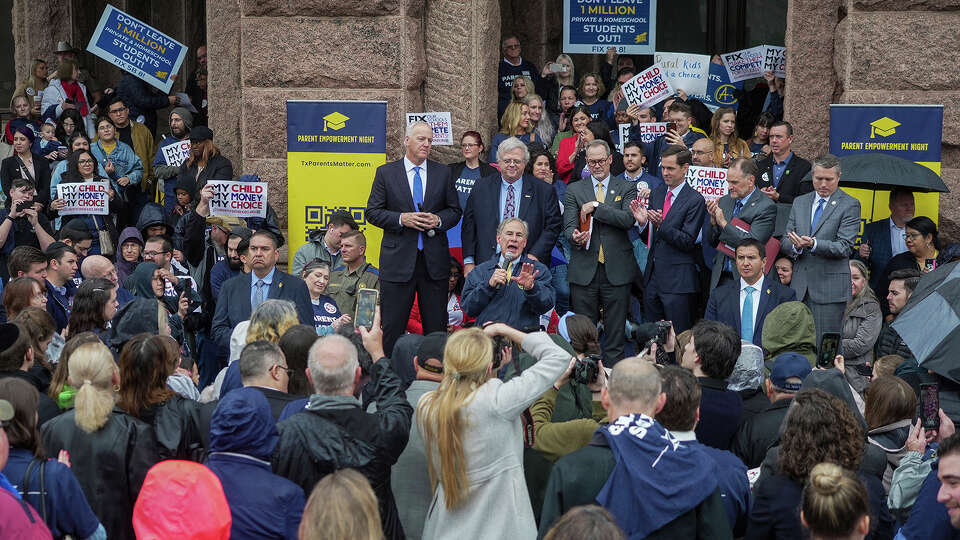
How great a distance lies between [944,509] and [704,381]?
5.33 ft

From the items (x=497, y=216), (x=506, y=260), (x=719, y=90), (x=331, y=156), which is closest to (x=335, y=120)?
(x=331, y=156)

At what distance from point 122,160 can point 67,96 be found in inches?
85.5

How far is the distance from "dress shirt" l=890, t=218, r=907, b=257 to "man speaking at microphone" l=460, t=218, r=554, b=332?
355 cm

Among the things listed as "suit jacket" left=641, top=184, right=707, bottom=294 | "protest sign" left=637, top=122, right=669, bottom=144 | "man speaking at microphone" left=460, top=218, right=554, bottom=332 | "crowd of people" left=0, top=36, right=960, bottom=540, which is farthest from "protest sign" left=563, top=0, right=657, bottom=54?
"man speaking at microphone" left=460, top=218, right=554, bottom=332

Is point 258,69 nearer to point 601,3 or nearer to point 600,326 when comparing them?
point 600,326

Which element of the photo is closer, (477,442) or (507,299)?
(477,442)

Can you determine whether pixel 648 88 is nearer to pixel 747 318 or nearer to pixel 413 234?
pixel 413 234

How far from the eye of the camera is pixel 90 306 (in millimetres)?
7098

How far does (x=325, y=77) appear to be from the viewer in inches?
440

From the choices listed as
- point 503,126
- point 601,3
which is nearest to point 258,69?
point 503,126

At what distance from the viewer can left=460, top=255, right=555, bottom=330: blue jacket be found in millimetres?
7984

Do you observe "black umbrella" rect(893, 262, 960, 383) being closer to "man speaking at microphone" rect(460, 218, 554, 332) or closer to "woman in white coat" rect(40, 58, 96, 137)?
"man speaking at microphone" rect(460, 218, 554, 332)

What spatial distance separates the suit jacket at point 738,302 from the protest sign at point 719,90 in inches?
197

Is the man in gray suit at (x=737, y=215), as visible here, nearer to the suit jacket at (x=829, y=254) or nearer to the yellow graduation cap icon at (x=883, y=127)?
the suit jacket at (x=829, y=254)
